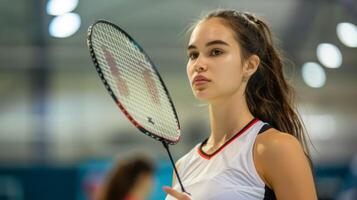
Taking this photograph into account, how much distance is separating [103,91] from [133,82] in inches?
343

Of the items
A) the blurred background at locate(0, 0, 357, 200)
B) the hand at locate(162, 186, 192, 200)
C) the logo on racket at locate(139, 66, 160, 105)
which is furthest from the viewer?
the blurred background at locate(0, 0, 357, 200)

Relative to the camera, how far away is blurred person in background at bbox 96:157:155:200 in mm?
3889

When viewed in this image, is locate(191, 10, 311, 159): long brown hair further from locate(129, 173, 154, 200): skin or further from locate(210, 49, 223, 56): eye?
locate(129, 173, 154, 200): skin

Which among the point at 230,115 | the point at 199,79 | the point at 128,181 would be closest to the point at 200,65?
the point at 199,79

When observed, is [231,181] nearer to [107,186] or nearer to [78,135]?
[107,186]

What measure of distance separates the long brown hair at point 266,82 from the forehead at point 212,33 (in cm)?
3

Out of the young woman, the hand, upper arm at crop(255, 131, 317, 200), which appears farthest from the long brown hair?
the hand

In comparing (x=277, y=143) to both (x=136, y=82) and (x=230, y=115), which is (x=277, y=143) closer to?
(x=230, y=115)

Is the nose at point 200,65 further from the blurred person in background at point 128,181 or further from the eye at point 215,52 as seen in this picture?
the blurred person in background at point 128,181

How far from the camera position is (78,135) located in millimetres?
10703

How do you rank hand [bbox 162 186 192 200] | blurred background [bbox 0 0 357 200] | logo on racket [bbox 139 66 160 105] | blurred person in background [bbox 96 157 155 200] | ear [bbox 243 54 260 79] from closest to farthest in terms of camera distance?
hand [bbox 162 186 192 200], ear [bbox 243 54 260 79], logo on racket [bbox 139 66 160 105], blurred person in background [bbox 96 157 155 200], blurred background [bbox 0 0 357 200]

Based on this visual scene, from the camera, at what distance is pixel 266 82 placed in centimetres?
268

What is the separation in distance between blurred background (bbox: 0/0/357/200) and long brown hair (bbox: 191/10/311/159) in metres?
4.03

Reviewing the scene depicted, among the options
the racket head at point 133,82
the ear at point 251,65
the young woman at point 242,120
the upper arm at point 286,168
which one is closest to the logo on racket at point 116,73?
the racket head at point 133,82
